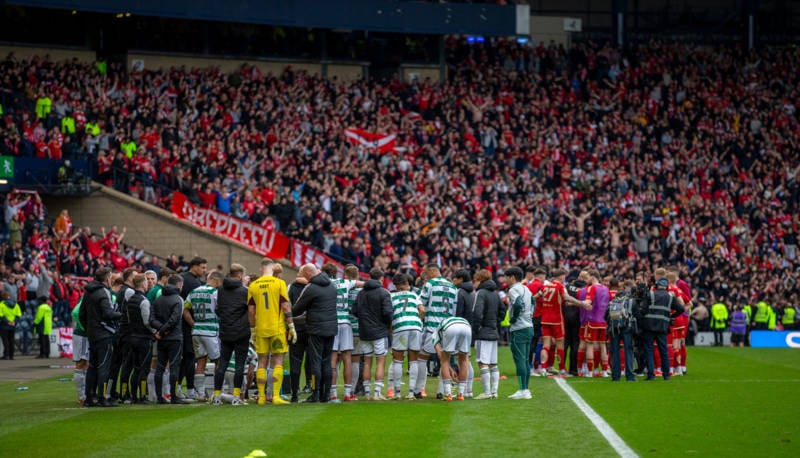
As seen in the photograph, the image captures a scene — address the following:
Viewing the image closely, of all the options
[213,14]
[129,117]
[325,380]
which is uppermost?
[213,14]

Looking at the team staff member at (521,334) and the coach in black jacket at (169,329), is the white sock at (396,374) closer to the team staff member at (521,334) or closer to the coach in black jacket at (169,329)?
the team staff member at (521,334)

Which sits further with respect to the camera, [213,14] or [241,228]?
[213,14]

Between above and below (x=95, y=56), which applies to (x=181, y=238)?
below

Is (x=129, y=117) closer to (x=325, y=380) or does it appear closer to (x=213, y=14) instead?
(x=213, y=14)

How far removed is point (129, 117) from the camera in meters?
40.1

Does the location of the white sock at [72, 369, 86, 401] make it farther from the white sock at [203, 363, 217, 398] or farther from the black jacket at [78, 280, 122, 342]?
the white sock at [203, 363, 217, 398]

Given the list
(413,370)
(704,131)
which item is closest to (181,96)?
(704,131)

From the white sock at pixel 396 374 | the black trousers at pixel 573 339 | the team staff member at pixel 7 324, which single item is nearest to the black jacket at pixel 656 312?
the black trousers at pixel 573 339

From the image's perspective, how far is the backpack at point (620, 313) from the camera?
22.4m

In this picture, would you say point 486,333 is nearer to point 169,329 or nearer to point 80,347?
point 169,329

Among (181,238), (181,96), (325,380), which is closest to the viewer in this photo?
(325,380)

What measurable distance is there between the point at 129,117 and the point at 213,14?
6797mm

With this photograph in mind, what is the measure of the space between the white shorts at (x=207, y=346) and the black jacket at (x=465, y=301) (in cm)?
396

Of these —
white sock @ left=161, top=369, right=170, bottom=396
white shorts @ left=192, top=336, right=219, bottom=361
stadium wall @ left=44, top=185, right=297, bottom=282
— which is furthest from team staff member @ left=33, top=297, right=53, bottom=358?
white shorts @ left=192, top=336, right=219, bottom=361
